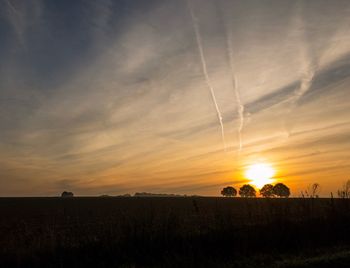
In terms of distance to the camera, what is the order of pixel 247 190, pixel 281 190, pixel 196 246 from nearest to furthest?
pixel 196 246 → pixel 281 190 → pixel 247 190

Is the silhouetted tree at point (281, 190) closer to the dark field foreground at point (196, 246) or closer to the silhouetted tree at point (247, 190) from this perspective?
the silhouetted tree at point (247, 190)

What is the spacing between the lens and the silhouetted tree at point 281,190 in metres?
168

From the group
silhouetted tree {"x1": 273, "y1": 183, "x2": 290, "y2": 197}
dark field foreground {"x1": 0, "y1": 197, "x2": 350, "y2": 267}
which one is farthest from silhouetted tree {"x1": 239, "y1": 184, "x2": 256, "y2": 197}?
dark field foreground {"x1": 0, "y1": 197, "x2": 350, "y2": 267}

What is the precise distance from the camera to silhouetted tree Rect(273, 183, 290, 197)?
168 metres

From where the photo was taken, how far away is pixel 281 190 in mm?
169375

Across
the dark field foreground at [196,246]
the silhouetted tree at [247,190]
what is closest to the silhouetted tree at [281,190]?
the silhouetted tree at [247,190]

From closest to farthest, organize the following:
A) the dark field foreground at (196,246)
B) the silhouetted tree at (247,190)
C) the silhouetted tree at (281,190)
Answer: the dark field foreground at (196,246), the silhouetted tree at (281,190), the silhouetted tree at (247,190)

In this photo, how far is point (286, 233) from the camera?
1630cm

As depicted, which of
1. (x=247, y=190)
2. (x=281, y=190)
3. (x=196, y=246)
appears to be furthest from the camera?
(x=247, y=190)

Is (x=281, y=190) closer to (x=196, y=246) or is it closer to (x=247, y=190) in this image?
(x=247, y=190)

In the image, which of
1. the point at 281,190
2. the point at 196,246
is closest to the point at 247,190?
the point at 281,190

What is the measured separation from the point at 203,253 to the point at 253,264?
206cm

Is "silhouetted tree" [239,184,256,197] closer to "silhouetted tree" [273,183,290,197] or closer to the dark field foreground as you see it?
"silhouetted tree" [273,183,290,197]

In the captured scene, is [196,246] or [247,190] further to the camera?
[247,190]
